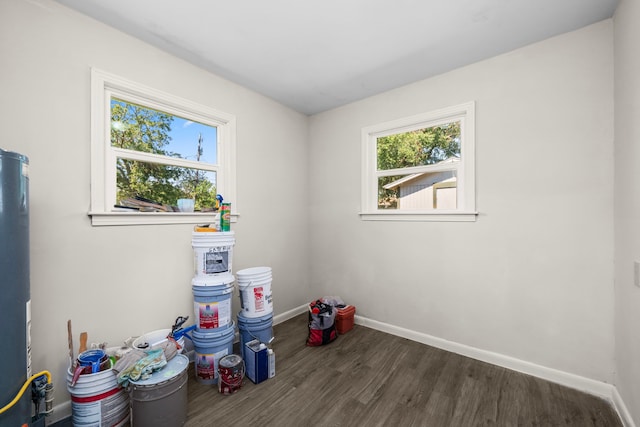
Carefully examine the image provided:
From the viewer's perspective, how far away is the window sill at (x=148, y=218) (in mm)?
1900

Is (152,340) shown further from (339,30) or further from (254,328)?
(339,30)

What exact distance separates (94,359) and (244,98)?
8.38ft

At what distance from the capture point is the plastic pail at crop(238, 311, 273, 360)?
233cm

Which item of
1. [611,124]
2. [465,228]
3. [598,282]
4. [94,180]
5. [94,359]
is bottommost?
[94,359]

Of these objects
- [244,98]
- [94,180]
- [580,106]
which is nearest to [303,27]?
[244,98]

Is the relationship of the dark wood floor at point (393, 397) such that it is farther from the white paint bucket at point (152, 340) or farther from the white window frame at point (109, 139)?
the white window frame at point (109, 139)

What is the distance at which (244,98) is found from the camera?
2887 mm

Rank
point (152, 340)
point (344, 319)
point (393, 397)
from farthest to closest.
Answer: point (344, 319), point (152, 340), point (393, 397)

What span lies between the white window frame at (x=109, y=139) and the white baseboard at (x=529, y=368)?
2386mm

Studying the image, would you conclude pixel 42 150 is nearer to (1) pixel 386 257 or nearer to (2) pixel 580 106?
(1) pixel 386 257

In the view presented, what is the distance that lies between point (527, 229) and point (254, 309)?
2.41 meters

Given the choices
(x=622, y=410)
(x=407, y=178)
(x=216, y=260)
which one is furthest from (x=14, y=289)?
(x=622, y=410)

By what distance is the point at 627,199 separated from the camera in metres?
1.64

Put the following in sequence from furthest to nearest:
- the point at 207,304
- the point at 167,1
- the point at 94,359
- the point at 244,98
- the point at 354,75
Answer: the point at 244,98 → the point at 354,75 → the point at 207,304 → the point at 167,1 → the point at 94,359
